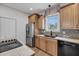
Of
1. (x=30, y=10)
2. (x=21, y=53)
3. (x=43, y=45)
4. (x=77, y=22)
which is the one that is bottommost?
(x=21, y=53)

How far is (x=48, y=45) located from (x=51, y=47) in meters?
0.07

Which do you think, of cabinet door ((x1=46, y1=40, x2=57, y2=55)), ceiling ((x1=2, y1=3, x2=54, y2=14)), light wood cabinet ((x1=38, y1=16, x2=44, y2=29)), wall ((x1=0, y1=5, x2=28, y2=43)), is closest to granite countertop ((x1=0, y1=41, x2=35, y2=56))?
wall ((x1=0, y1=5, x2=28, y2=43))

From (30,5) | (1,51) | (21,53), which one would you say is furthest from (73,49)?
→ (1,51)

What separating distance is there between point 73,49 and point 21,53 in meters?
0.97

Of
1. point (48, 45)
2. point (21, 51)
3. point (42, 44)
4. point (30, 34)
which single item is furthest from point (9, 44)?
point (48, 45)

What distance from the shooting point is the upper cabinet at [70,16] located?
1.78 m

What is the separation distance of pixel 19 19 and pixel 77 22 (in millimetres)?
1098

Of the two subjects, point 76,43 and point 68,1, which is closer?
point 76,43

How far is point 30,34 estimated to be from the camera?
6.30 ft

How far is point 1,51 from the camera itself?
69.1 inches

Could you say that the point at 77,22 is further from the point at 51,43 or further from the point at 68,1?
the point at 51,43

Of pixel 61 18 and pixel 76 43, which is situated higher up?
pixel 61 18

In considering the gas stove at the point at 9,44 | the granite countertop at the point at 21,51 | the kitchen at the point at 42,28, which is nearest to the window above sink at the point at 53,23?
the kitchen at the point at 42,28

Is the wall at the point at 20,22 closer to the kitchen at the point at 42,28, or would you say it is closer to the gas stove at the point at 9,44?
the kitchen at the point at 42,28
